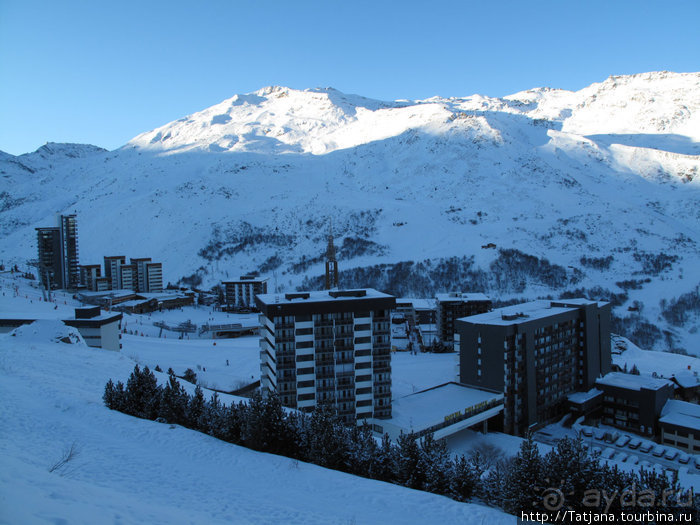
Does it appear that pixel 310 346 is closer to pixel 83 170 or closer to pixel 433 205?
pixel 433 205

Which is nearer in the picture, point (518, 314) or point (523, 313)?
point (518, 314)

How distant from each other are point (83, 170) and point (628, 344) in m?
208

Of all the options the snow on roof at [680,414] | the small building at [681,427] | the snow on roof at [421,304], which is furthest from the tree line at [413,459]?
the snow on roof at [421,304]

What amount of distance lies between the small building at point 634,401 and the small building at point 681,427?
0.74 metres

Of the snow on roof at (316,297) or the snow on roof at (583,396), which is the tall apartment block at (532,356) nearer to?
the snow on roof at (583,396)

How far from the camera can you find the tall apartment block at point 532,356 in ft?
106

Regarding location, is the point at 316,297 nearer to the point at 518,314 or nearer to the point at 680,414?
the point at 518,314

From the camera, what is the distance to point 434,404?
29.6 meters

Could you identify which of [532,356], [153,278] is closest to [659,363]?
[532,356]

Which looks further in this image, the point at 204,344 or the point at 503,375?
the point at 204,344

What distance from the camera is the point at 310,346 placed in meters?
25.7

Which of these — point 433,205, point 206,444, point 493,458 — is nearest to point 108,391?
point 206,444

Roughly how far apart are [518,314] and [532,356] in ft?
11.1

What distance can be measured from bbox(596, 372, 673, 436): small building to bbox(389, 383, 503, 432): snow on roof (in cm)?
1285
